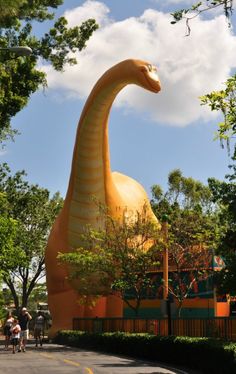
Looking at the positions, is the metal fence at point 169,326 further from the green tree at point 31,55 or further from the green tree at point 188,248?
the green tree at point 31,55

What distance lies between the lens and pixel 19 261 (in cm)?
2169

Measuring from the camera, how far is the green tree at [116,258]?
21.7 meters

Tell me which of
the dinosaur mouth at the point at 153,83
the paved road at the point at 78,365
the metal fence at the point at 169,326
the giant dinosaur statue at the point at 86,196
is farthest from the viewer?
the giant dinosaur statue at the point at 86,196

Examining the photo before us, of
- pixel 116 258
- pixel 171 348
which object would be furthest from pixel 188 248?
pixel 171 348

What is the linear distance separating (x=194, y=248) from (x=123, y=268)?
Answer: 3662 millimetres

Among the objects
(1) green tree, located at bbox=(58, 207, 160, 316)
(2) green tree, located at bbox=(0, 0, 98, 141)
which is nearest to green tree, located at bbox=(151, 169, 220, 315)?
(1) green tree, located at bbox=(58, 207, 160, 316)

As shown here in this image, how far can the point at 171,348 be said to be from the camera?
579 inches

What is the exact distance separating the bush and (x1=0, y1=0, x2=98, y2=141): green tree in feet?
25.4

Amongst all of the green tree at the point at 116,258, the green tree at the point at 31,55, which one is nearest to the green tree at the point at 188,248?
the green tree at the point at 116,258

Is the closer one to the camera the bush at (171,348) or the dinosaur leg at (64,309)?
the bush at (171,348)

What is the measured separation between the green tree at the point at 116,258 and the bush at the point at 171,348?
2.12 m

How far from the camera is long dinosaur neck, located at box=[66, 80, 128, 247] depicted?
24.2 m

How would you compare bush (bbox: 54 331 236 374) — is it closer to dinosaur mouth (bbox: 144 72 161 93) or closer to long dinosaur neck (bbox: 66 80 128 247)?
long dinosaur neck (bbox: 66 80 128 247)

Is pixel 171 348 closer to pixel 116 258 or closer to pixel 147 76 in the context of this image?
pixel 116 258
